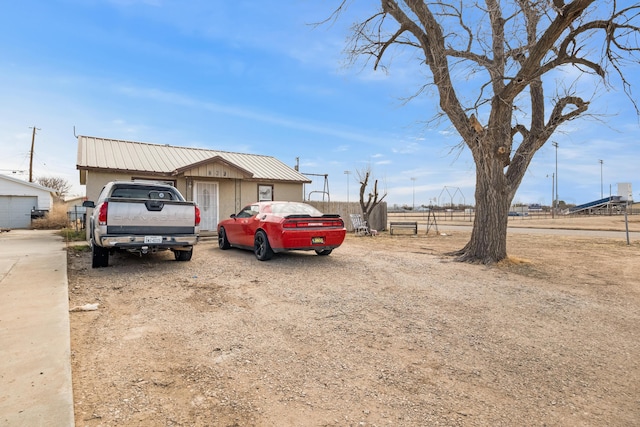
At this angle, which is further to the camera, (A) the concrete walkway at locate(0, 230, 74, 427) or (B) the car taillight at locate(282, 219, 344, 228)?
(B) the car taillight at locate(282, 219, 344, 228)

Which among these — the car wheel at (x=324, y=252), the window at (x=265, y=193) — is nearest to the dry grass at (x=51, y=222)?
the window at (x=265, y=193)

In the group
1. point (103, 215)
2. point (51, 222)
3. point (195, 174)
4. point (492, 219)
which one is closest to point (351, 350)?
point (103, 215)

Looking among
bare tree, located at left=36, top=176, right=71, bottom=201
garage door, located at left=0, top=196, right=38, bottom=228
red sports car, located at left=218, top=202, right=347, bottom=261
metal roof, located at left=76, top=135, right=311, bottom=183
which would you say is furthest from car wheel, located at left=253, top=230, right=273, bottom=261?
bare tree, located at left=36, top=176, right=71, bottom=201

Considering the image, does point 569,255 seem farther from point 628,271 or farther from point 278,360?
point 278,360

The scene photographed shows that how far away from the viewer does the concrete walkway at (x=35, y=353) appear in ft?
8.13

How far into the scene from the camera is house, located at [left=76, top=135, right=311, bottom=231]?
14.7 metres

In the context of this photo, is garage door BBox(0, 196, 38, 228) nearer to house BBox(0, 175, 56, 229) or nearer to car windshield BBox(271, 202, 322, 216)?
house BBox(0, 175, 56, 229)

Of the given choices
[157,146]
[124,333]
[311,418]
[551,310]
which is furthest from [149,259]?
[157,146]

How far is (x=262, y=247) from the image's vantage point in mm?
8984

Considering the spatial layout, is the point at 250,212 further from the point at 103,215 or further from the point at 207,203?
the point at 207,203

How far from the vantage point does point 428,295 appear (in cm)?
605

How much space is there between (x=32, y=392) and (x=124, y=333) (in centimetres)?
147

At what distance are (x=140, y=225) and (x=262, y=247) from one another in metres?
2.79

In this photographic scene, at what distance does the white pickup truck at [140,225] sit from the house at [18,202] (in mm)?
22861
